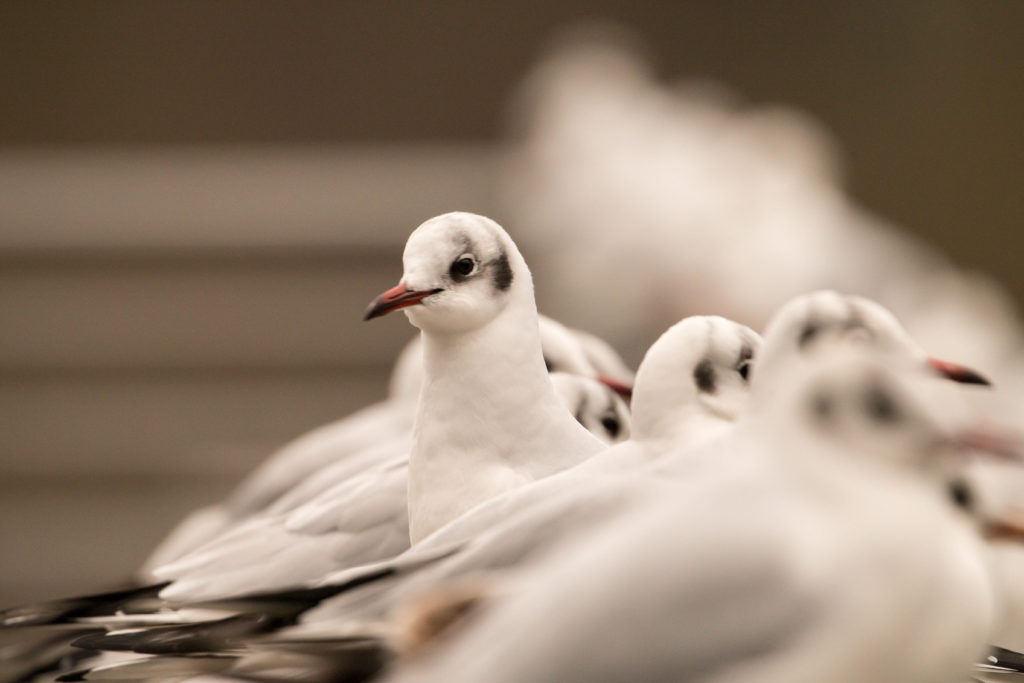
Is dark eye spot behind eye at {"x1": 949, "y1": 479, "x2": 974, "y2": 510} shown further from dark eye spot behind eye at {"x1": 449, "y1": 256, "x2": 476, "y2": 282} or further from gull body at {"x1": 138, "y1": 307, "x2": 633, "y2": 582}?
gull body at {"x1": 138, "y1": 307, "x2": 633, "y2": 582}

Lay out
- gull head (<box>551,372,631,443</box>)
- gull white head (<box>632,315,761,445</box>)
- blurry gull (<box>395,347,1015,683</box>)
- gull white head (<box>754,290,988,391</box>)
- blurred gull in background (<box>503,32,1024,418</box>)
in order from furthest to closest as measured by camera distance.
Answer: blurred gull in background (<box>503,32,1024,418</box>)
gull head (<box>551,372,631,443</box>)
gull white head (<box>632,315,761,445</box>)
gull white head (<box>754,290,988,391</box>)
blurry gull (<box>395,347,1015,683</box>)

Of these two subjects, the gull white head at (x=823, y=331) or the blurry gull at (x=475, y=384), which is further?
the blurry gull at (x=475, y=384)

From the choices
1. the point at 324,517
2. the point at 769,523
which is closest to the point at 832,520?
the point at 769,523

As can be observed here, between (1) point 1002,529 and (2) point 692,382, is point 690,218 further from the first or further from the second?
(1) point 1002,529

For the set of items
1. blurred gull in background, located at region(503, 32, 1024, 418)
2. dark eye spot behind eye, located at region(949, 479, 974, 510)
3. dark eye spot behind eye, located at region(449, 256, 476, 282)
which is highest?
blurred gull in background, located at region(503, 32, 1024, 418)

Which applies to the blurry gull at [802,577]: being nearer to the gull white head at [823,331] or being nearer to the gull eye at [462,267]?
the gull white head at [823,331]

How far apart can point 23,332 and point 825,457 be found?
392 centimetres

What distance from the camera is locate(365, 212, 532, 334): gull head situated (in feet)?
3.06

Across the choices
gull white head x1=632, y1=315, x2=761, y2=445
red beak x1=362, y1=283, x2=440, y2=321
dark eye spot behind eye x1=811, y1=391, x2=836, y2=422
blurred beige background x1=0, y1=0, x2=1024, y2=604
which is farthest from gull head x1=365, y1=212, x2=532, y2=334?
blurred beige background x1=0, y1=0, x2=1024, y2=604

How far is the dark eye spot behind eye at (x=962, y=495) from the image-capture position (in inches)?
25.9

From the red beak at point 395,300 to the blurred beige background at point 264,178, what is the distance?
9.70 ft

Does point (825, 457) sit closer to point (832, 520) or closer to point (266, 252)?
point (832, 520)

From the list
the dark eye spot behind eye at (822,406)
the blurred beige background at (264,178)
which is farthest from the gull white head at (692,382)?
the blurred beige background at (264,178)

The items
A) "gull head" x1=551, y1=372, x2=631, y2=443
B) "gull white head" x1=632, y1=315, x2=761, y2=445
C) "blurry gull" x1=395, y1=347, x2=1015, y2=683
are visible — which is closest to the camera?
"blurry gull" x1=395, y1=347, x2=1015, y2=683
